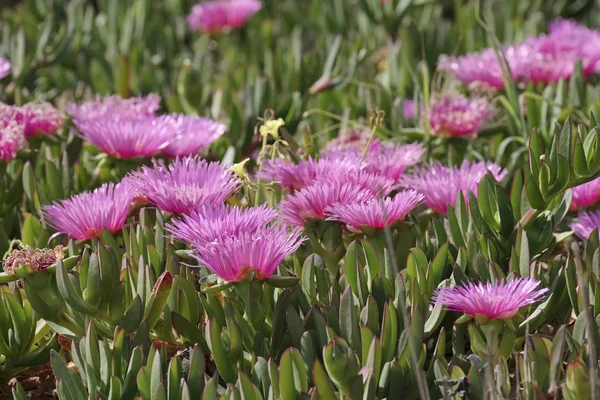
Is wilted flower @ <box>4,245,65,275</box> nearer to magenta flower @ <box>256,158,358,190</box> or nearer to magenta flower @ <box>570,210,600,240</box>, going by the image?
magenta flower @ <box>256,158,358,190</box>

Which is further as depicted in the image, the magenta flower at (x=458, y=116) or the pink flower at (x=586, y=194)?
the magenta flower at (x=458, y=116)

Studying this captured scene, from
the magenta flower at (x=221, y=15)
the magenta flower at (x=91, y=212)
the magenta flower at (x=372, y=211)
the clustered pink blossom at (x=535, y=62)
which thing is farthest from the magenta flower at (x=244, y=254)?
the magenta flower at (x=221, y=15)

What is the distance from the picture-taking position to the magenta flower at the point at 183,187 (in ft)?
3.72

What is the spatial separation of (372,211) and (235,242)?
0.22 m

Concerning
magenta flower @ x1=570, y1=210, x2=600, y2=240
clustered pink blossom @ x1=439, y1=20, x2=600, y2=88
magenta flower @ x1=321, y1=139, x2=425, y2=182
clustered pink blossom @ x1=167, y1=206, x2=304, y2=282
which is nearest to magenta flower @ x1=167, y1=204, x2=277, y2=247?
clustered pink blossom @ x1=167, y1=206, x2=304, y2=282

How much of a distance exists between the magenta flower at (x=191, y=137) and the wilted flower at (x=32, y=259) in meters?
0.35

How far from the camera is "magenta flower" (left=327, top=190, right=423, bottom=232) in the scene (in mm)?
1101

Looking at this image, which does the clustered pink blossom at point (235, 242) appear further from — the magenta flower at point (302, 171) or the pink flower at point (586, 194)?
the pink flower at point (586, 194)

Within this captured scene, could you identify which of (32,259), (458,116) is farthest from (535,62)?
(32,259)

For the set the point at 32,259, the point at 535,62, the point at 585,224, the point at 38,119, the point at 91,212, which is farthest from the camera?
the point at 535,62

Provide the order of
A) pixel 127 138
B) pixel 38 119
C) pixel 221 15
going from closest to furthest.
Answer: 1. pixel 127 138
2. pixel 38 119
3. pixel 221 15

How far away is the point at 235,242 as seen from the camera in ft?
3.16

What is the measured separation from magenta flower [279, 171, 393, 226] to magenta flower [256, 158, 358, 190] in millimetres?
44

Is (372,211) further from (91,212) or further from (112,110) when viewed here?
(112,110)
